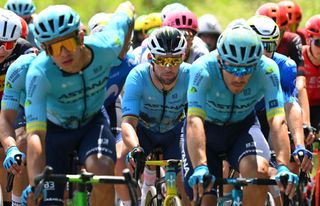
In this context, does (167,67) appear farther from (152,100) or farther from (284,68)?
(284,68)

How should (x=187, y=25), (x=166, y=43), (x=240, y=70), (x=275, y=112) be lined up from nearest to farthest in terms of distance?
1. (x=240, y=70)
2. (x=275, y=112)
3. (x=166, y=43)
4. (x=187, y=25)

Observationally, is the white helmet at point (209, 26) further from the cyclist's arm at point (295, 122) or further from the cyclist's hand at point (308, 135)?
the cyclist's arm at point (295, 122)

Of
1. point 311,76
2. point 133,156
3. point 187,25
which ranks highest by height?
point 187,25

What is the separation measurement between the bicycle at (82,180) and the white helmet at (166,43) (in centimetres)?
263

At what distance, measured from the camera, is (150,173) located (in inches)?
497

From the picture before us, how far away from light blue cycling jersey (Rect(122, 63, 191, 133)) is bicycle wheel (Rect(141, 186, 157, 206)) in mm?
685

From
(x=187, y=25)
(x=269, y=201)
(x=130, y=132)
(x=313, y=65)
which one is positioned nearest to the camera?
(x=130, y=132)

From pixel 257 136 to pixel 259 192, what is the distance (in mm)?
600

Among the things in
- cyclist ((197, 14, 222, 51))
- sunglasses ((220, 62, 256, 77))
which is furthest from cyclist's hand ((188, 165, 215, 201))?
cyclist ((197, 14, 222, 51))

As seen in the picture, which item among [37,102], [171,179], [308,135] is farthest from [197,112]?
[308,135]

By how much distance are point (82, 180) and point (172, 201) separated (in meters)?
2.37

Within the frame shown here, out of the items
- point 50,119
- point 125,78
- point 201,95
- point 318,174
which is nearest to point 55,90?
point 50,119

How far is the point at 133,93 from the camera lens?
11812mm

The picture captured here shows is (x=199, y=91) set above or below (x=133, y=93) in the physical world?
below
